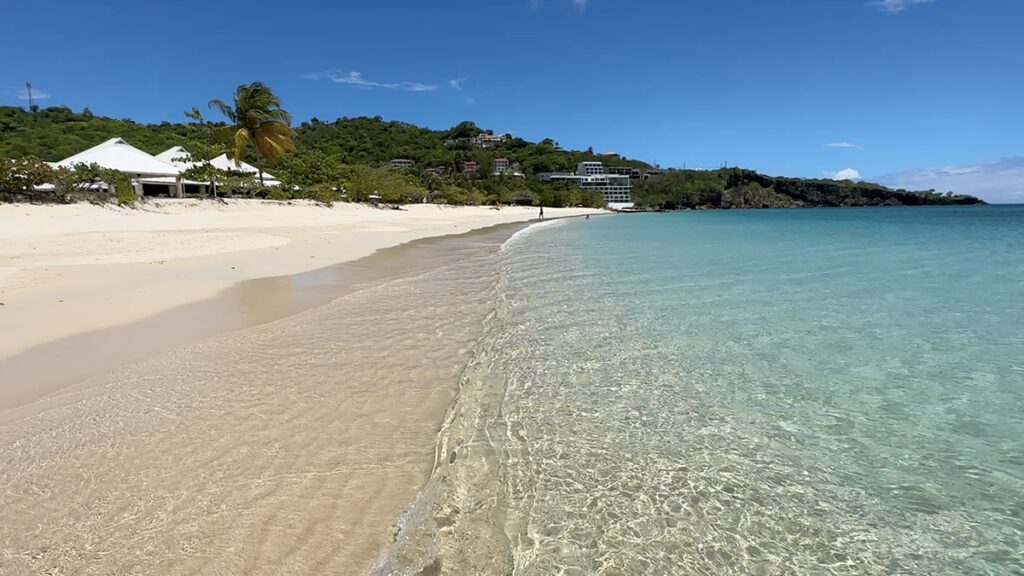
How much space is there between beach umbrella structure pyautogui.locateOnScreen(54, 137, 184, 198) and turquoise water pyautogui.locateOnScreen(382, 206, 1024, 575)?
109 ft

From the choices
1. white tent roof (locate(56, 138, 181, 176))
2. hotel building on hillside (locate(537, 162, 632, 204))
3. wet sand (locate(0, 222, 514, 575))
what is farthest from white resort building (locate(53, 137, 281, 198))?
hotel building on hillside (locate(537, 162, 632, 204))

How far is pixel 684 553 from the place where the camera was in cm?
292

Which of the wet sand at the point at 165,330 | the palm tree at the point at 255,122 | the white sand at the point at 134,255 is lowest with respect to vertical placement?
the wet sand at the point at 165,330

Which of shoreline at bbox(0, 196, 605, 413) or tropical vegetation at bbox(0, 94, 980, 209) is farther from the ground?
tropical vegetation at bbox(0, 94, 980, 209)

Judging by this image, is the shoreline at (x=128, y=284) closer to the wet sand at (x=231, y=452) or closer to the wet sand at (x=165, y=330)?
the wet sand at (x=165, y=330)

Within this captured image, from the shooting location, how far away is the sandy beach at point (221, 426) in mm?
2936

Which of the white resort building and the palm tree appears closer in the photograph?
the white resort building

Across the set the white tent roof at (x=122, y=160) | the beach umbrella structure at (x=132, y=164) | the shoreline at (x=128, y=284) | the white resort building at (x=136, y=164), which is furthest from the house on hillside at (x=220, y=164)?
the shoreline at (x=128, y=284)

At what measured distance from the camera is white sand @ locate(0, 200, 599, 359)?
27.7ft

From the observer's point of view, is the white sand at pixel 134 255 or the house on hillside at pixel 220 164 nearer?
the white sand at pixel 134 255

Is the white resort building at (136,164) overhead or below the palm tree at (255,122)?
below

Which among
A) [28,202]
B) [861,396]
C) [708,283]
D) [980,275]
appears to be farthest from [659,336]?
[28,202]

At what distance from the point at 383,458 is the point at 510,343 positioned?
10.8ft

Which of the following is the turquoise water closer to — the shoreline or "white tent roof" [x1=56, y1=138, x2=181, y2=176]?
the shoreline
